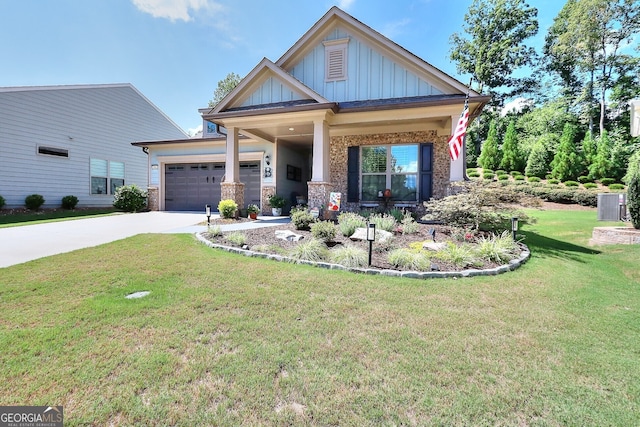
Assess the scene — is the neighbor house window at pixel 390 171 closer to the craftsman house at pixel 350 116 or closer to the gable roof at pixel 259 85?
the craftsman house at pixel 350 116

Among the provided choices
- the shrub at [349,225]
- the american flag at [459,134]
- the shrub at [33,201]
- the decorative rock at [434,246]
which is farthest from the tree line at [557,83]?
the shrub at [33,201]

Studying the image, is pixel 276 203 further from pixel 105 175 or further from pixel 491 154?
pixel 491 154

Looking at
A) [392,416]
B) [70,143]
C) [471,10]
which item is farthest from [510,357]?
[471,10]

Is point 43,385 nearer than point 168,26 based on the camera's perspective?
Yes

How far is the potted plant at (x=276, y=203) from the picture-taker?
12172mm

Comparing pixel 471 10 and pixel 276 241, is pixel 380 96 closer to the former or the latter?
pixel 276 241

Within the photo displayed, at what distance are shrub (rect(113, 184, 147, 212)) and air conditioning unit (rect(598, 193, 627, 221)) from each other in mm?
18643

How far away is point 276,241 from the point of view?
267 inches

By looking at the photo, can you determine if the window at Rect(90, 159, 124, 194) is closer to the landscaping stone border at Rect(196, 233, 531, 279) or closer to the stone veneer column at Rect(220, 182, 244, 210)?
the stone veneer column at Rect(220, 182, 244, 210)

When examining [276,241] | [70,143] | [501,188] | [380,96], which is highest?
[380,96]

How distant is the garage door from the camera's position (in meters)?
14.2

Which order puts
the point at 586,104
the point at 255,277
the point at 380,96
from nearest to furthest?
the point at 255,277, the point at 380,96, the point at 586,104

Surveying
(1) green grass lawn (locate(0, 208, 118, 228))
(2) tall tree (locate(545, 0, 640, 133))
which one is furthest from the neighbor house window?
(2) tall tree (locate(545, 0, 640, 133))

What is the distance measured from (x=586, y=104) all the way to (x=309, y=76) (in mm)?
26034
